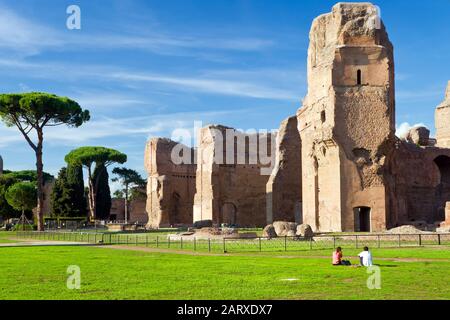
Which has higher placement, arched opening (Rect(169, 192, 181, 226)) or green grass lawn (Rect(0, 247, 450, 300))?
arched opening (Rect(169, 192, 181, 226))

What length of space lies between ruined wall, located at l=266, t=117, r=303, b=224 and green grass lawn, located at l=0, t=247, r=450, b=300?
83.5 ft

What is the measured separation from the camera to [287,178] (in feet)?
137

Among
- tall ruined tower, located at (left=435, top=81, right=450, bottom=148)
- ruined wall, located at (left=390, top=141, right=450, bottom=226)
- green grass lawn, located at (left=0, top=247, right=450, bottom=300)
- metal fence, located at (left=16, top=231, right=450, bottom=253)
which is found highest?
tall ruined tower, located at (left=435, top=81, right=450, bottom=148)

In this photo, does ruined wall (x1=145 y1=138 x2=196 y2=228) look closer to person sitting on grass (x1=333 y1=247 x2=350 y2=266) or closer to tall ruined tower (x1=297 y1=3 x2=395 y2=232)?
tall ruined tower (x1=297 y1=3 x2=395 y2=232)

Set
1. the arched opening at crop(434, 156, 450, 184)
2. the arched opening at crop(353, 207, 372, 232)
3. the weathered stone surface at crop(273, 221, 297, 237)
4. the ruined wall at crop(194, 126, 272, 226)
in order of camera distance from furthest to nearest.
Answer: the ruined wall at crop(194, 126, 272, 226), the arched opening at crop(434, 156, 450, 184), the arched opening at crop(353, 207, 372, 232), the weathered stone surface at crop(273, 221, 297, 237)

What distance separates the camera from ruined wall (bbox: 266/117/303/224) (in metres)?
41.7

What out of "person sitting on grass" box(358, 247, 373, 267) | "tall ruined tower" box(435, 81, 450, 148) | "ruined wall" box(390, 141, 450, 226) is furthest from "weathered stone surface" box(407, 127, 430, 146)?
"person sitting on grass" box(358, 247, 373, 267)

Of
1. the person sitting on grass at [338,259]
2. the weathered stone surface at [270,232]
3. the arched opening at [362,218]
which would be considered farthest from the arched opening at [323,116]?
the person sitting on grass at [338,259]

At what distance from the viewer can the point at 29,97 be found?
40812 millimetres

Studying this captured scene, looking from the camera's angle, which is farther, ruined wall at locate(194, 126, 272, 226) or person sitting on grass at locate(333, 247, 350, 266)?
ruined wall at locate(194, 126, 272, 226)

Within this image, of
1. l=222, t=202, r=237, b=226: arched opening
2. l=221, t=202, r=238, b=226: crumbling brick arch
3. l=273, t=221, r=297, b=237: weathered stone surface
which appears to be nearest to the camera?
l=273, t=221, r=297, b=237: weathered stone surface

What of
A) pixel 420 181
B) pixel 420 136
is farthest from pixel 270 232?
pixel 420 136

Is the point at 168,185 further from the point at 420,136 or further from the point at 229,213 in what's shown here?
the point at 420,136

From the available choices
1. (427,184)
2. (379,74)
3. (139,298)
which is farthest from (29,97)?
(139,298)
